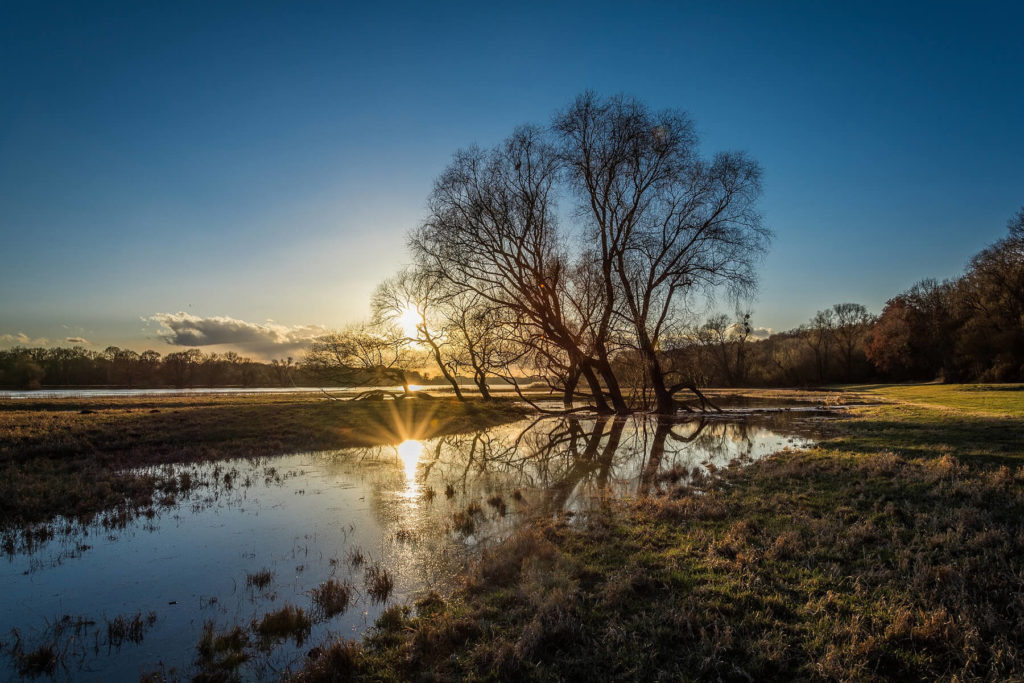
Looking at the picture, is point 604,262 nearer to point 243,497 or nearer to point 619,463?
point 619,463

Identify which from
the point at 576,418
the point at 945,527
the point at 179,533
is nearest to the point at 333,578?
the point at 179,533

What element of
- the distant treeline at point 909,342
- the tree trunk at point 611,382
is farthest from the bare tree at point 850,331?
the tree trunk at point 611,382

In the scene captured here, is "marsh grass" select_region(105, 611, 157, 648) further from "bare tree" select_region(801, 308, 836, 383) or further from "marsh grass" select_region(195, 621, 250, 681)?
"bare tree" select_region(801, 308, 836, 383)

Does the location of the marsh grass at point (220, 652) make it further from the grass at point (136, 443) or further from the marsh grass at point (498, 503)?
the grass at point (136, 443)

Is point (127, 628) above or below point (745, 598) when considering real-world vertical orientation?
below

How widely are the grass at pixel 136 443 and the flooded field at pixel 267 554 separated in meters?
1.03

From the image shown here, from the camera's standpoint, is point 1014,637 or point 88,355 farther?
point 88,355

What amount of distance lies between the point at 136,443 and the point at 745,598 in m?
17.6

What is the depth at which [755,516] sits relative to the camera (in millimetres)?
6957

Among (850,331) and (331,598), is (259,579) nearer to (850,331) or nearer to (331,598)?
(331,598)

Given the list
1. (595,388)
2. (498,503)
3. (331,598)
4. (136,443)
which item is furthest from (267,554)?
(595,388)

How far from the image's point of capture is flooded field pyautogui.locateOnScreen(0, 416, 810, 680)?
4258 millimetres

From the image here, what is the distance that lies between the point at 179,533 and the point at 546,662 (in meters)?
7.11

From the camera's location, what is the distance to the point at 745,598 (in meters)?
4.45
